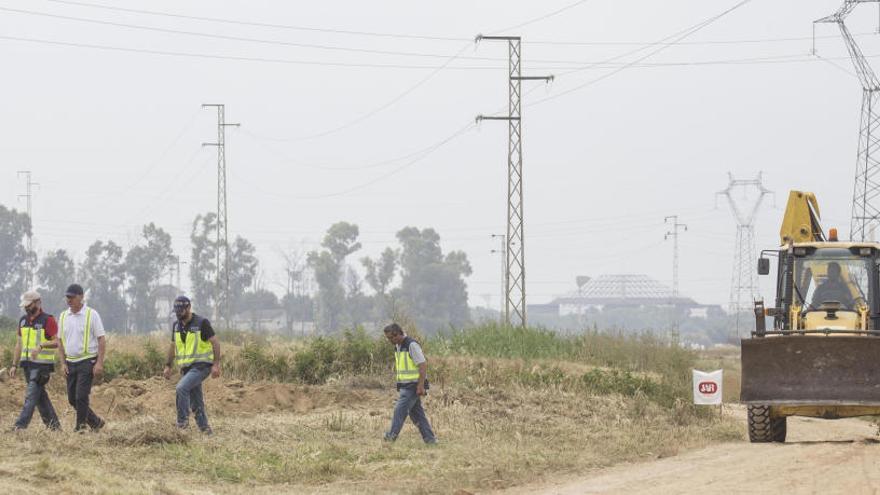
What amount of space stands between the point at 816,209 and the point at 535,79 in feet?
68.6

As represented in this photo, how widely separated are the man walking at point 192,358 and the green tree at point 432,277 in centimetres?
9860

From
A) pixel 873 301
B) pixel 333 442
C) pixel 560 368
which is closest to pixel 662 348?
pixel 560 368

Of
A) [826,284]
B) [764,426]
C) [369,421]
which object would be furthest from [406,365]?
[826,284]

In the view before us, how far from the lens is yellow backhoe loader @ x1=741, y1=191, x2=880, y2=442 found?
63.0 ft

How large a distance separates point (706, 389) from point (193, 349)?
415 inches

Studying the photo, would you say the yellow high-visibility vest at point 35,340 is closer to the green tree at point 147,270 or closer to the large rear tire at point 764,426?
the large rear tire at point 764,426

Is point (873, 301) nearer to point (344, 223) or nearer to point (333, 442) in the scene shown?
point (333, 442)

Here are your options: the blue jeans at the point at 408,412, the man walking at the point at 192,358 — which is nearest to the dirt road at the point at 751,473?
the blue jeans at the point at 408,412

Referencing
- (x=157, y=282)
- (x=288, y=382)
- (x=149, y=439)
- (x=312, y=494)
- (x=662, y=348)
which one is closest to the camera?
(x=312, y=494)

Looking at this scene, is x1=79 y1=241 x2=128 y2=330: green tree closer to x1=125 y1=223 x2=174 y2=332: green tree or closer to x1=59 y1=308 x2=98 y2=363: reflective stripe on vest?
x1=125 y1=223 x2=174 y2=332: green tree

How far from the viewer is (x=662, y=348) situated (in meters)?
34.9

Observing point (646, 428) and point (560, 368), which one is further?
point (560, 368)

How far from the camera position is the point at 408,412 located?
61.6 ft

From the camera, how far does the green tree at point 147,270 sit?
11088 cm
